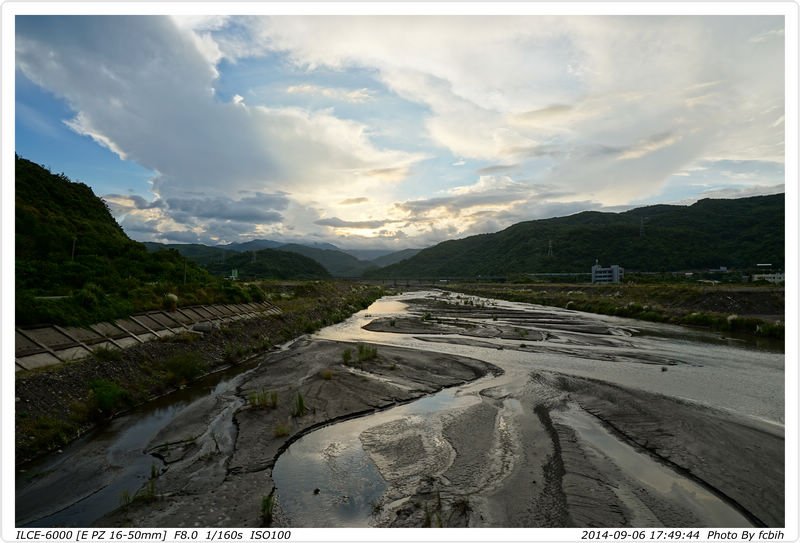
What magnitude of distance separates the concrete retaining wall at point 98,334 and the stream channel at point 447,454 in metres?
4.31

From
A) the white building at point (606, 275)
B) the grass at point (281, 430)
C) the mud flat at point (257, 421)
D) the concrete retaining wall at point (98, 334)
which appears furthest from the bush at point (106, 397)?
the white building at point (606, 275)

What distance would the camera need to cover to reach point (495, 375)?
80.6 ft

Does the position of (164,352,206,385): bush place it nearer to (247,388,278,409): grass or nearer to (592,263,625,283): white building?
(247,388,278,409): grass

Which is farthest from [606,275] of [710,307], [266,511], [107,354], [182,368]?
[266,511]

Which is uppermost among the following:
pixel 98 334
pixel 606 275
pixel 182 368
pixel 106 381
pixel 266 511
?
pixel 606 275

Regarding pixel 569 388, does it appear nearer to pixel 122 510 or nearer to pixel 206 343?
pixel 122 510

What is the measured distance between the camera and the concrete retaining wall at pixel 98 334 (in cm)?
1720

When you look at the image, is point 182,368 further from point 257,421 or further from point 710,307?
point 710,307

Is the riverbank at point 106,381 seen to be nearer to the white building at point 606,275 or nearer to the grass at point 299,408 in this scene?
the grass at point 299,408

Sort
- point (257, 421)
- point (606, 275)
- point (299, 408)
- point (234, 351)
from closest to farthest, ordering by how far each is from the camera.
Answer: point (257, 421) → point (299, 408) → point (234, 351) → point (606, 275)

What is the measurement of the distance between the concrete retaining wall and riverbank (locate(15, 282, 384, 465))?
78cm

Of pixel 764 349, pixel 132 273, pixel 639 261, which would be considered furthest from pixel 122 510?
pixel 639 261

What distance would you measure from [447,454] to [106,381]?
1473 centimetres

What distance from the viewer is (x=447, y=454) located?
44.8ft
